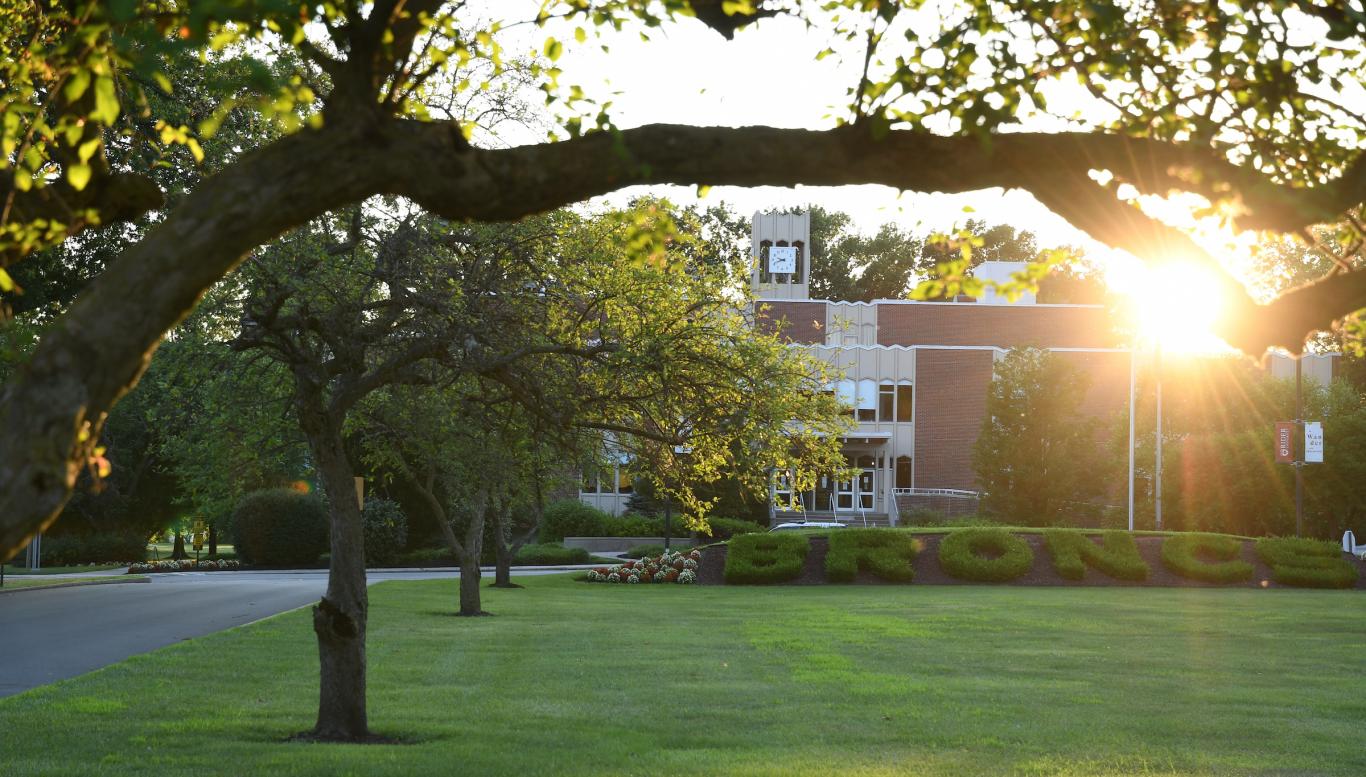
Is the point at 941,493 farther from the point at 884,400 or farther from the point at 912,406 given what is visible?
the point at 884,400

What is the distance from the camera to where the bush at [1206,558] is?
3578cm

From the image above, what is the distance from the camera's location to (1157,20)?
6727 mm

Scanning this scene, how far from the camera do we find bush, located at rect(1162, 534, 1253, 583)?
35.8m

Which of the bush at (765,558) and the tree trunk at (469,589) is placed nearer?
the tree trunk at (469,589)

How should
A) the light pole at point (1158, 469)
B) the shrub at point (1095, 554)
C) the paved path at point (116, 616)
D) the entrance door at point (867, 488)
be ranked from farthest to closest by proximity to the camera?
the entrance door at point (867, 488) < the light pole at point (1158, 469) < the shrub at point (1095, 554) < the paved path at point (116, 616)

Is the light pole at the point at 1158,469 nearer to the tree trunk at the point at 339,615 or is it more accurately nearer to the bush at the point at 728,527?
the bush at the point at 728,527

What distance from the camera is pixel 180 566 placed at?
46781mm

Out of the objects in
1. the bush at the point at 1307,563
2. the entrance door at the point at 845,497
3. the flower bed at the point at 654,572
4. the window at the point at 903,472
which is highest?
the window at the point at 903,472

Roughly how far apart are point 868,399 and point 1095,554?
2989cm

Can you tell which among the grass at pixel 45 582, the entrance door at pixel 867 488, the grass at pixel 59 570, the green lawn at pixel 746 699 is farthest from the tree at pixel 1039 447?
the grass at pixel 59 570

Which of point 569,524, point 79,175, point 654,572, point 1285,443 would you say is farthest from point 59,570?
point 79,175

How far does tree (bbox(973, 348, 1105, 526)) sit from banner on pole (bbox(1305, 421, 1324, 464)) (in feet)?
41.8

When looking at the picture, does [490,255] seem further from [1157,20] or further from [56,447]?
[56,447]

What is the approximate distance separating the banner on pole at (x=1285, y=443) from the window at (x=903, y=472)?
83.9 feet
